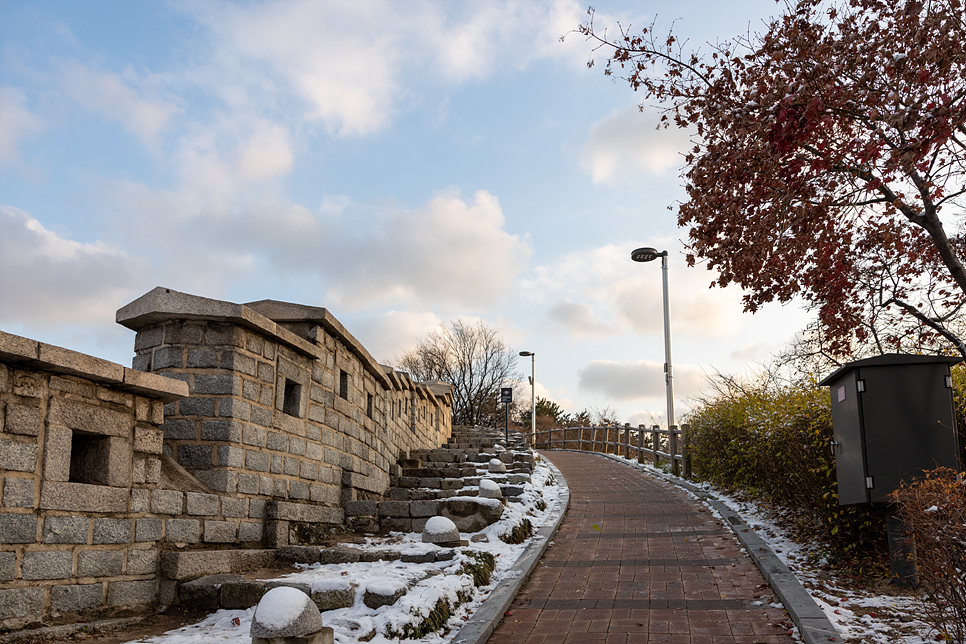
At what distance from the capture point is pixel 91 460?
4.99 m

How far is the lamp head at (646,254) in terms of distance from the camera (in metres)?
18.7

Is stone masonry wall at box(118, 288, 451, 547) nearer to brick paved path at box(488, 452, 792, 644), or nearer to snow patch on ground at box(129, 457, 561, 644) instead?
snow patch on ground at box(129, 457, 561, 644)

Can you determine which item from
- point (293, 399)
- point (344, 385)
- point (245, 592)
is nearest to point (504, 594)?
point (245, 592)

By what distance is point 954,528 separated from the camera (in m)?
3.85

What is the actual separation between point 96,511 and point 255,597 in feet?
4.12

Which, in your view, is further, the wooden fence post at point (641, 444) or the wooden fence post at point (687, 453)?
the wooden fence post at point (641, 444)

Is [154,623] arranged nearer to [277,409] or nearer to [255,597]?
[255,597]

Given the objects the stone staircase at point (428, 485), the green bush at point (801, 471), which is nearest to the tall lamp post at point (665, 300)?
the stone staircase at point (428, 485)

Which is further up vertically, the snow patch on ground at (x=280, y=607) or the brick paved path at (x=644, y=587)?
the snow patch on ground at (x=280, y=607)

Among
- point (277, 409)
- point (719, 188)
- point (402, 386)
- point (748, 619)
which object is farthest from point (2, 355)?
point (402, 386)

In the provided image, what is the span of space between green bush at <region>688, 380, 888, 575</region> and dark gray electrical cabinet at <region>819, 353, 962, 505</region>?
2.32 feet

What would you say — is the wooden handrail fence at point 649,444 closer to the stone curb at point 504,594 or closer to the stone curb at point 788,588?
the stone curb at point 788,588

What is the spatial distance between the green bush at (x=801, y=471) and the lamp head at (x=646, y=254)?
27.2 ft

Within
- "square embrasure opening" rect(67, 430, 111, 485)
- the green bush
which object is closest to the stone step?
"square embrasure opening" rect(67, 430, 111, 485)
